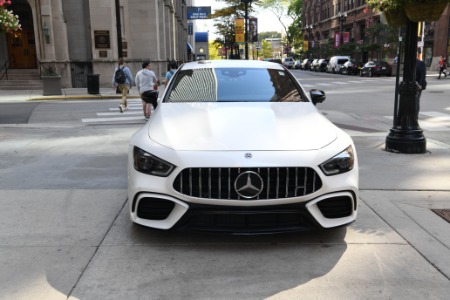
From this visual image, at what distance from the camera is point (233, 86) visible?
537cm

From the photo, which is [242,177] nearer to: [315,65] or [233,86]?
[233,86]

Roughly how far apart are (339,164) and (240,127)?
946 mm

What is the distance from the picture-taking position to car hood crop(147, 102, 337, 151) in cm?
382

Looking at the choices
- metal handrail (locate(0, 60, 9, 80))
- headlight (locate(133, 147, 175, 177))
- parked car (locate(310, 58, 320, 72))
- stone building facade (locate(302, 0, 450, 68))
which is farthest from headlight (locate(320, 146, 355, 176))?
parked car (locate(310, 58, 320, 72))

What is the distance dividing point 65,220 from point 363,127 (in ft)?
28.4

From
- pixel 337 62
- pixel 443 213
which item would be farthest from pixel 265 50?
pixel 443 213

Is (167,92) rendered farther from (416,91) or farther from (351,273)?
(416,91)

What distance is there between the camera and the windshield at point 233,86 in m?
5.16

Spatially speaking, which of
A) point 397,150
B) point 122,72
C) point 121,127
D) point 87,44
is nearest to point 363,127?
point 397,150

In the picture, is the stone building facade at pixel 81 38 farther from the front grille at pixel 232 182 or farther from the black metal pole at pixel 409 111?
the front grille at pixel 232 182

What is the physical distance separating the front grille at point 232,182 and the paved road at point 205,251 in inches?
21.8

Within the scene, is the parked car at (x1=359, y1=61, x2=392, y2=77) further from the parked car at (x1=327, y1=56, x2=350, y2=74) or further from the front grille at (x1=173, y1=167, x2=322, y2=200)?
the front grille at (x1=173, y1=167, x2=322, y2=200)

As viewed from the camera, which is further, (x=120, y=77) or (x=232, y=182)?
(x=120, y=77)

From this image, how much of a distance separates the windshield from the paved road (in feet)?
4.84
